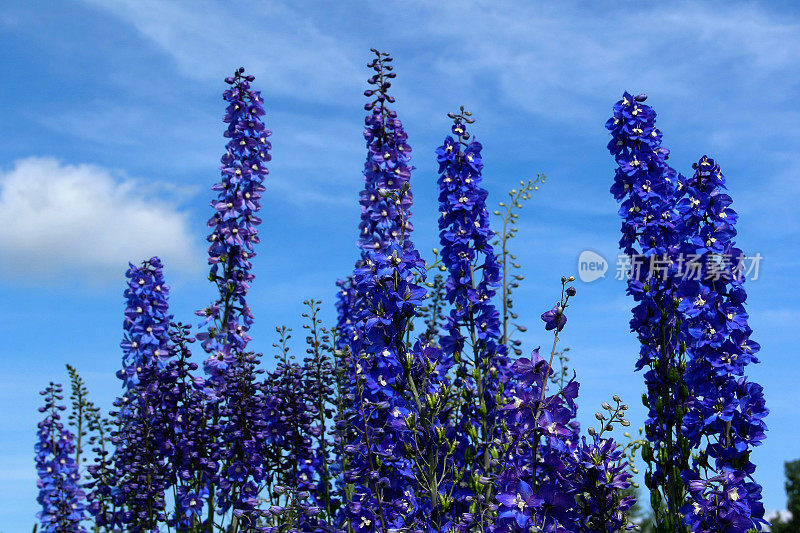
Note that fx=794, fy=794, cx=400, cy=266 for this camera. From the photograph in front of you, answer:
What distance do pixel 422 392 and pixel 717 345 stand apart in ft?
8.92

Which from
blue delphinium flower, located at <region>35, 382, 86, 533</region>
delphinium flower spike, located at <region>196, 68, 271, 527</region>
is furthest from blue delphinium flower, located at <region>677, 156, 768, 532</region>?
blue delphinium flower, located at <region>35, 382, 86, 533</region>

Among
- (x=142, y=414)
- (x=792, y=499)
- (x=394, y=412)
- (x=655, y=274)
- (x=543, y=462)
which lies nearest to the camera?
→ (x=543, y=462)

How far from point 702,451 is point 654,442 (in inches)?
17.3

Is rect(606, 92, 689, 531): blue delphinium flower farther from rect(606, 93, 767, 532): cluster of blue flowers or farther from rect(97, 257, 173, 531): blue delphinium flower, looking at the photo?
rect(97, 257, 173, 531): blue delphinium flower

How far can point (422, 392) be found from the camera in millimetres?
5547

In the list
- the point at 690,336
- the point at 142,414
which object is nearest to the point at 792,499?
the point at 690,336

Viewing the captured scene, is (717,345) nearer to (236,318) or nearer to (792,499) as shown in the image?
(236,318)

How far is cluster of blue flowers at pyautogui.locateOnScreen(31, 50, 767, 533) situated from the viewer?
5344 millimetres

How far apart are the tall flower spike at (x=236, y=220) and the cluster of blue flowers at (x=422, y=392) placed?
Answer: 0.02 meters

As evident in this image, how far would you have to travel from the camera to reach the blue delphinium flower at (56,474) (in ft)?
34.6

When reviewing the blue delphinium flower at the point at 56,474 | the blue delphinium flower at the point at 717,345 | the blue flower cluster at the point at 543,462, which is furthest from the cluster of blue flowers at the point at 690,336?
the blue delphinium flower at the point at 56,474

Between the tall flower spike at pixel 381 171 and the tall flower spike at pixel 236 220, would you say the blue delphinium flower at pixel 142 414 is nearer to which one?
the tall flower spike at pixel 236 220

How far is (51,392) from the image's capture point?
34.9ft

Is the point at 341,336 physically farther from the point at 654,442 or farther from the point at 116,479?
the point at 654,442
